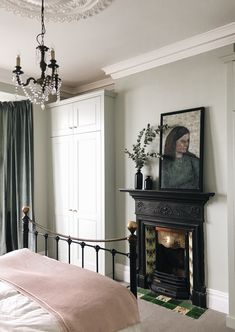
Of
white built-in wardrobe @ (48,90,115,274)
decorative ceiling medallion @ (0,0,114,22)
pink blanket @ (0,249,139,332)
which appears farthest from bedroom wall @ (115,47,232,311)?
pink blanket @ (0,249,139,332)

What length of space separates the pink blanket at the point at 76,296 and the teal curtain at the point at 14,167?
214 centimetres

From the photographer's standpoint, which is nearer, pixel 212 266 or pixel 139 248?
pixel 212 266

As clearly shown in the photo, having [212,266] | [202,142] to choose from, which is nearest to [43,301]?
[212,266]

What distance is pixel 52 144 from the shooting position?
4.45 meters

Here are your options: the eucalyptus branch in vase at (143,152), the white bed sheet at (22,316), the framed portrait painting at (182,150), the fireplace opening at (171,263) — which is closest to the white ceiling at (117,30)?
the framed portrait painting at (182,150)

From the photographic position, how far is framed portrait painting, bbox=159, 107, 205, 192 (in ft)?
9.98

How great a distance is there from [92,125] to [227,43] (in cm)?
187

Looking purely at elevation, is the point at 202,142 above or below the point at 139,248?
above

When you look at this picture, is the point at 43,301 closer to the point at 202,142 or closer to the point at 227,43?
the point at 202,142

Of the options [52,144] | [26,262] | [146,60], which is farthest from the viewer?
[52,144]

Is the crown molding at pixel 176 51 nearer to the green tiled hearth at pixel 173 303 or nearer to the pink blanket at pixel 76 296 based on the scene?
the pink blanket at pixel 76 296

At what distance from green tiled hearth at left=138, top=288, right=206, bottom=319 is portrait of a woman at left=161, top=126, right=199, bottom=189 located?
123 centimetres

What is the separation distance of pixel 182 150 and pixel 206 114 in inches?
17.9

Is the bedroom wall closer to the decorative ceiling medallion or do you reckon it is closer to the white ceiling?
the white ceiling
